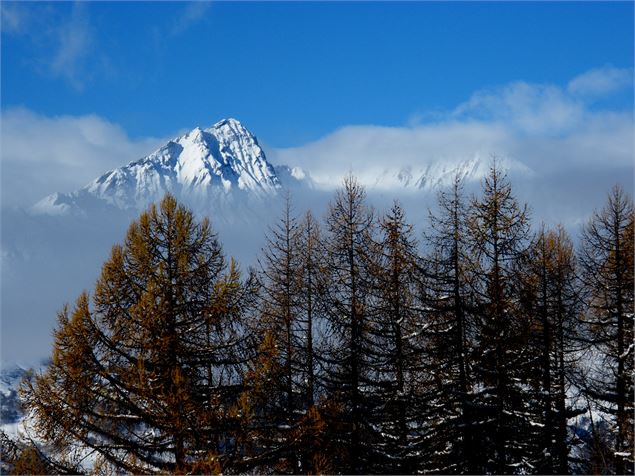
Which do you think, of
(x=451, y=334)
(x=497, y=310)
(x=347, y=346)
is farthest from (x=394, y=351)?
(x=497, y=310)

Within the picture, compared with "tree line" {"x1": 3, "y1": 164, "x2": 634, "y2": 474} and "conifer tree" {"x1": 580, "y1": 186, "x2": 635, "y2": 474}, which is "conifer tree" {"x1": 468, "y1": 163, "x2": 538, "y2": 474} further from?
"conifer tree" {"x1": 580, "y1": 186, "x2": 635, "y2": 474}

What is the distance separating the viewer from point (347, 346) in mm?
20844

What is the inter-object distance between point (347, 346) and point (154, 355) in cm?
732

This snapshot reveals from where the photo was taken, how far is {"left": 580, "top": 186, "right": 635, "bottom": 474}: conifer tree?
2208cm

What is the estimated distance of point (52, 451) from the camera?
15023 mm

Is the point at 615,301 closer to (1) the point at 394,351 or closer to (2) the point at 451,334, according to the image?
(2) the point at 451,334

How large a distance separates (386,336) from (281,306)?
356 centimetres

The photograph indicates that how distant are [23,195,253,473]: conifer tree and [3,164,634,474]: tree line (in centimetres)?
5

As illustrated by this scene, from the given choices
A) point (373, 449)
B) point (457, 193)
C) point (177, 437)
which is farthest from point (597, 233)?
point (177, 437)

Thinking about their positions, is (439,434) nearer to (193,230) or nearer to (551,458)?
(551,458)

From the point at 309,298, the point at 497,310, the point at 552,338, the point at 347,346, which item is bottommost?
the point at 347,346

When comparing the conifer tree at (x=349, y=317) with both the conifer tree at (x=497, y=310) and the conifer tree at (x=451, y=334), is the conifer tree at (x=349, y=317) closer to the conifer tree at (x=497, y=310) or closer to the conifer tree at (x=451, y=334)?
the conifer tree at (x=451, y=334)

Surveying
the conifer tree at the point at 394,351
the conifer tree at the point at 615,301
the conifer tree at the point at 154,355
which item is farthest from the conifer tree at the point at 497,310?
the conifer tree at the point at 154,355

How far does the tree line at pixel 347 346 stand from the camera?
1481 centimetres
